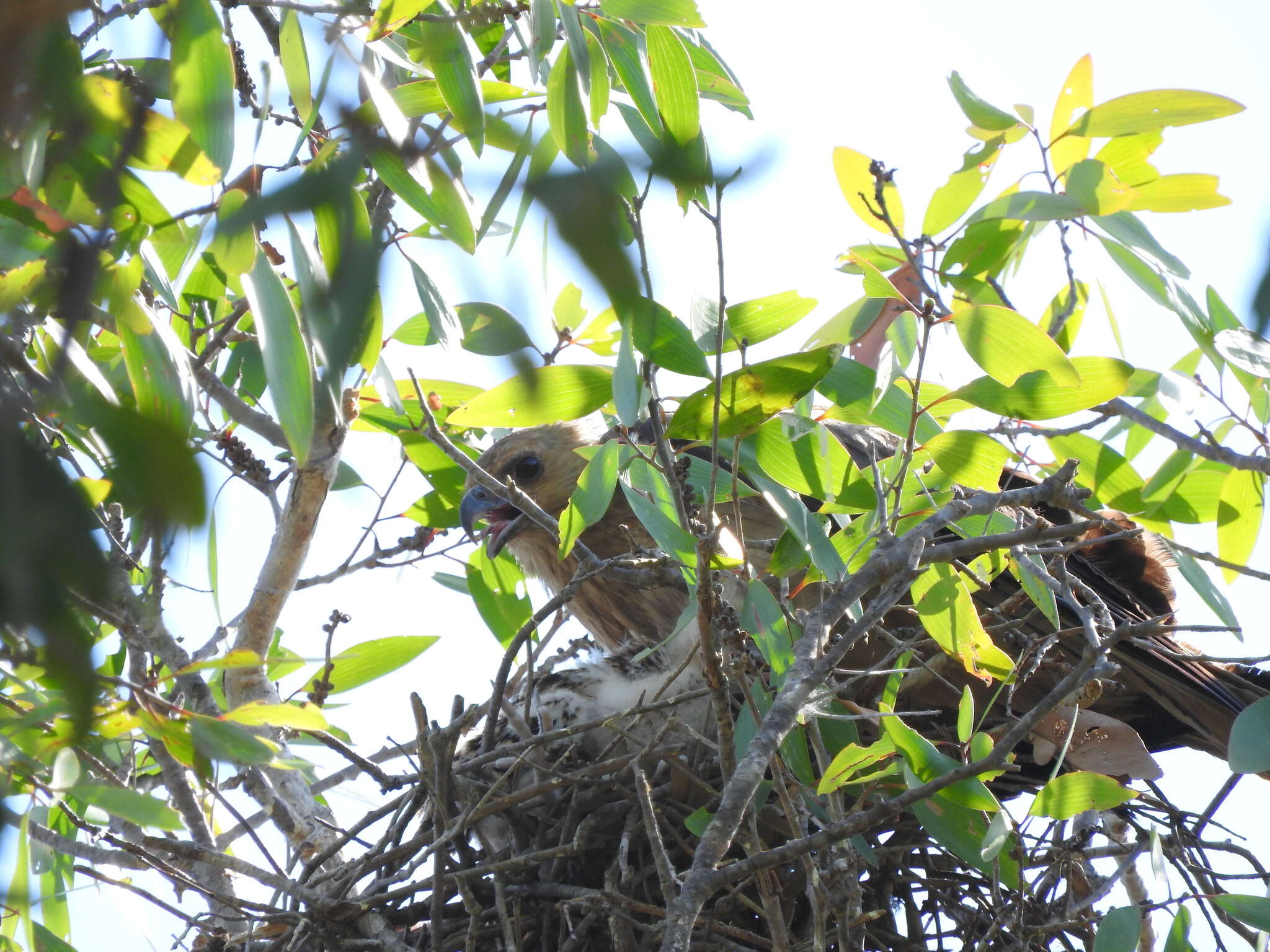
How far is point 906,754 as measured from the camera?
2.07 m

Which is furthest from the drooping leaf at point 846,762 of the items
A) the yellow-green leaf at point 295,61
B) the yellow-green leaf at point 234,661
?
the yellow-green leaf at point 295,61

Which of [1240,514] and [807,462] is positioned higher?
[807,462]

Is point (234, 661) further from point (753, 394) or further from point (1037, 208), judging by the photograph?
point (1037, 208)

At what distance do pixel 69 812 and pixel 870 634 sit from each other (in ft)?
6.62

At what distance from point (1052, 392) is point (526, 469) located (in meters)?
2.53

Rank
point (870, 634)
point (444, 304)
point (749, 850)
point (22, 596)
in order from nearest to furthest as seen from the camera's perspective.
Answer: point (22, 596)
point (749, 850)
point (444, 304)
point (870, 634)

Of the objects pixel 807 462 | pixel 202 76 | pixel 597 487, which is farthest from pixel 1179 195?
pixel 202 76

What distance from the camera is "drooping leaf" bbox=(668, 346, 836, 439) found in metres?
1.78

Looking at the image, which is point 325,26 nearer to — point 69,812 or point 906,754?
point 906,754

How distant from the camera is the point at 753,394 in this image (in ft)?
5.95

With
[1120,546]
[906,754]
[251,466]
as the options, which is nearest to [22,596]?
[906,754]

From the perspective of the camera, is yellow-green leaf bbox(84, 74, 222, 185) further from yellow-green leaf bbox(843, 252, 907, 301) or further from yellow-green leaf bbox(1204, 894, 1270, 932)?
yellow-green leaf bbox(1204, 894, 1270, 932)

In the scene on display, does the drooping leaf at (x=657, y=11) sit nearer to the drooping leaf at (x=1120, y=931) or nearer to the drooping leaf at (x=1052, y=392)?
the drooping leaf at (x=1052, y=392)

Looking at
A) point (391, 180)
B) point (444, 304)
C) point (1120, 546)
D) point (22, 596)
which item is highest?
point (444, 304)
